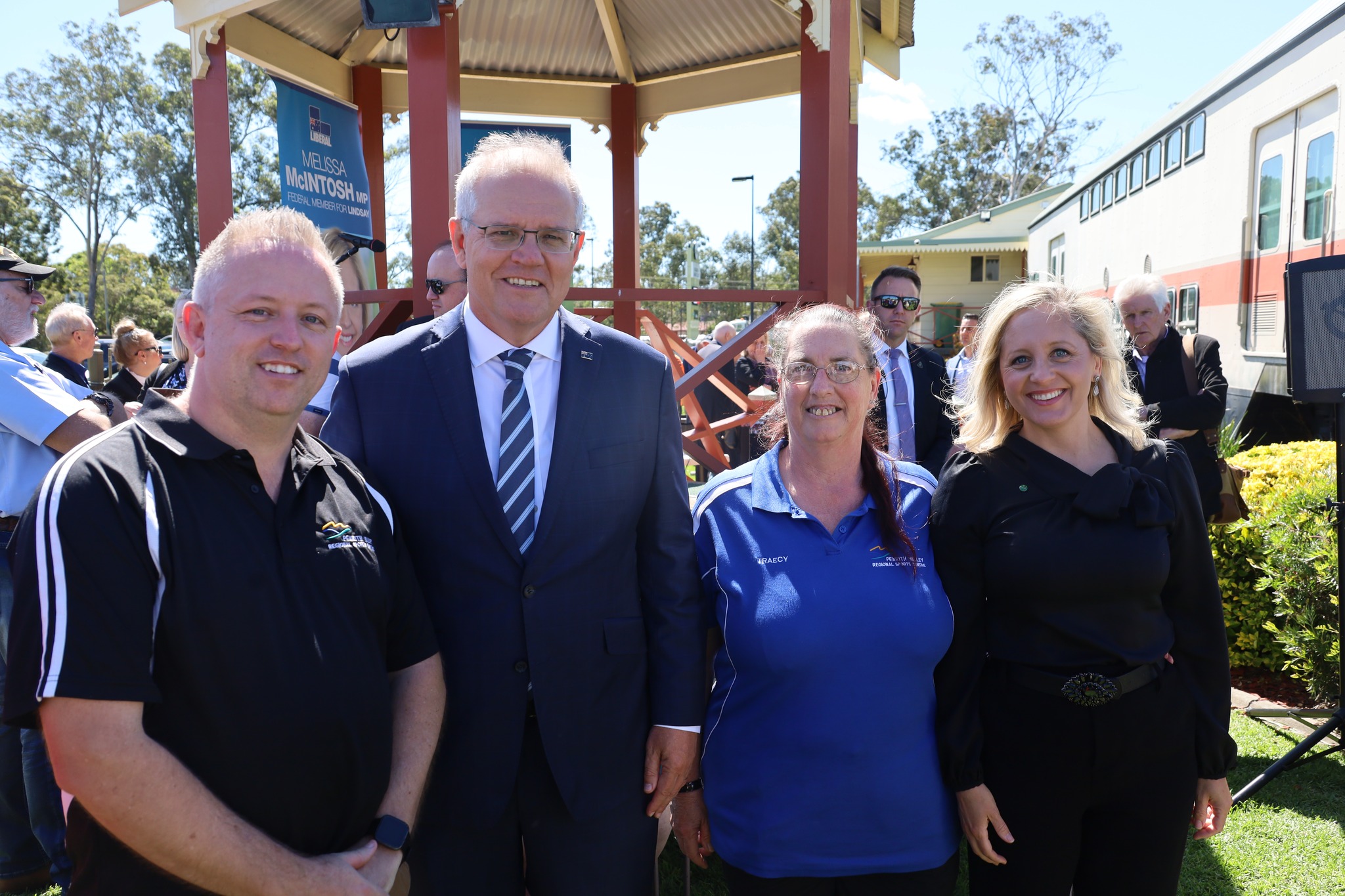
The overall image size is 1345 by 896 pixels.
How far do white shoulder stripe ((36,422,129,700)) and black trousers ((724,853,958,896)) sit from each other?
1.53m

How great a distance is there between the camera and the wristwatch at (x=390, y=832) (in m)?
1.74

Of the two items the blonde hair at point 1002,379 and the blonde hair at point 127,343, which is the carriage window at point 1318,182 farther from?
the blonde hair at point 127,343

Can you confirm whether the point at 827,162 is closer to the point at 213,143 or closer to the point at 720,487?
the point at 720,487

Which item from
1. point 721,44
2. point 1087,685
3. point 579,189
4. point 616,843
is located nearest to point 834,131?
point 721,44

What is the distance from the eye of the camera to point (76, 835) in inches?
58.9

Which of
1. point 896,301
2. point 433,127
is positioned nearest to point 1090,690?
point 896,301

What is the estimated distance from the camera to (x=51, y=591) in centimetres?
138

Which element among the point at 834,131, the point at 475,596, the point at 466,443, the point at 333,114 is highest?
the point at 333,114

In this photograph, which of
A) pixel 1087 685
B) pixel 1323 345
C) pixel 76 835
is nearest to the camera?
pixel 76 835

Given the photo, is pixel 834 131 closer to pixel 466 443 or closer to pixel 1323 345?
pixel 1323 345

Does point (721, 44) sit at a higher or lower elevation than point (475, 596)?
higher

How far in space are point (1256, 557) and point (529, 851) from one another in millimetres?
4989

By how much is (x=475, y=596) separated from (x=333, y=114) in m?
5.33

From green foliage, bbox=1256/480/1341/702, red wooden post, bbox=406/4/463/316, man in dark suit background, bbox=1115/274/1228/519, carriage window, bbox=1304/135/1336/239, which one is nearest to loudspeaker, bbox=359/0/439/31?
red wooden post, bbox=406/4/463/316
